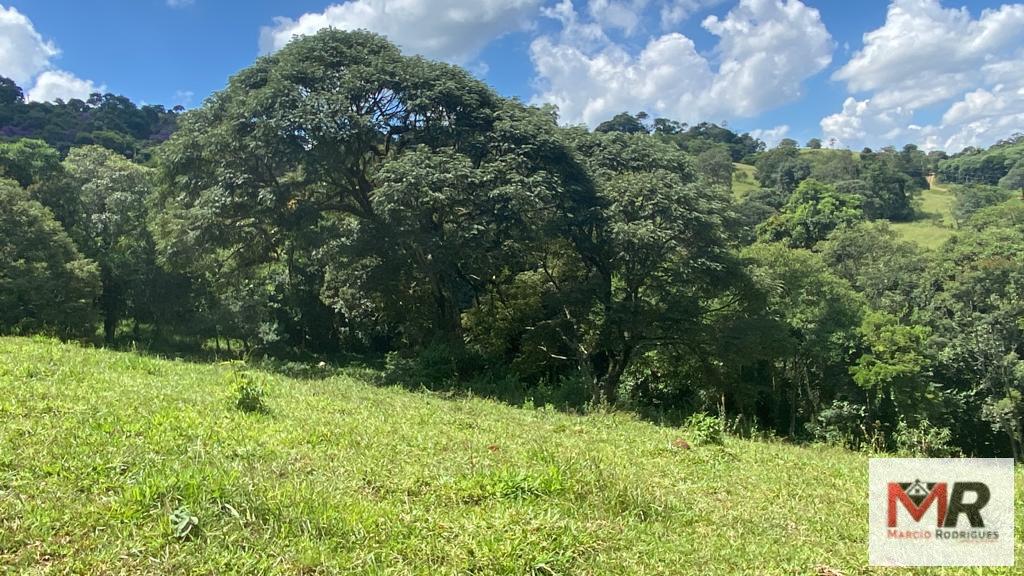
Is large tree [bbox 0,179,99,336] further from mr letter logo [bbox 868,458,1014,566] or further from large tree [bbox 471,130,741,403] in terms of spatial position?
mr letter logo [bbox 868,458,1014,566]

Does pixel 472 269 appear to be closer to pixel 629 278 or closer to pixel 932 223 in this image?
pixel 629 278

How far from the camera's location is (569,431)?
25.1 ft

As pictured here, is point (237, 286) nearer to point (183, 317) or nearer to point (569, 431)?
point (183, 317)

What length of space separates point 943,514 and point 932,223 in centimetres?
7349

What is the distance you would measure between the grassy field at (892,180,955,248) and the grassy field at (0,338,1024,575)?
163 ft

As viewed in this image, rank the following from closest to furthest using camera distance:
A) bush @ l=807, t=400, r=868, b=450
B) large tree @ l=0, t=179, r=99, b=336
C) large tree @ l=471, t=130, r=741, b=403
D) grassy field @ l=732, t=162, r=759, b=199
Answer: large tree @ l=471, t=130, r=741, b=403 < large tree @ l=0, t=179, r=99, b=336 < bush @ l=807, t=400, r=868, b=450 < grassy field @ l=732, t=162, r=759, b=199

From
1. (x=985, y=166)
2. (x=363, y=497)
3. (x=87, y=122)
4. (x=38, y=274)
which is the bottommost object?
(x=363, y=497)

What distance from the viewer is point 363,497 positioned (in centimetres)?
403

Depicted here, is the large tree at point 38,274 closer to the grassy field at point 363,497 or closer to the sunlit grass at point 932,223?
the grassy field at point 363,497

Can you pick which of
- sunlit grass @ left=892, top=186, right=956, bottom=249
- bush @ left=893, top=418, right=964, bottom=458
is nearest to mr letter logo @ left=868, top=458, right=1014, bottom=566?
bush @ left=893, top=418, right=964, bottom=458

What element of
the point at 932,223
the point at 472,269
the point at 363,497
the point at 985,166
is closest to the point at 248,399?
the point at 363,497

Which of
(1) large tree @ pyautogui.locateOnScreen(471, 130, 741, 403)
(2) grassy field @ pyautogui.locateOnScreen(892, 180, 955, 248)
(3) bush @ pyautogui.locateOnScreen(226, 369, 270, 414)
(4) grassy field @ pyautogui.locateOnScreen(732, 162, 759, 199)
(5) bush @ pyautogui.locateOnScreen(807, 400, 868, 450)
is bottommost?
(5) bush @ pyautogui.locateOnScreen(807, 400, 868, 450)

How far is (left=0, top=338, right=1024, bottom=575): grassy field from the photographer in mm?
3221

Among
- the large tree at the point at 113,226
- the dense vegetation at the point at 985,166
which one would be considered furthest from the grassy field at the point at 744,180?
the large tree at the point at 113,226
